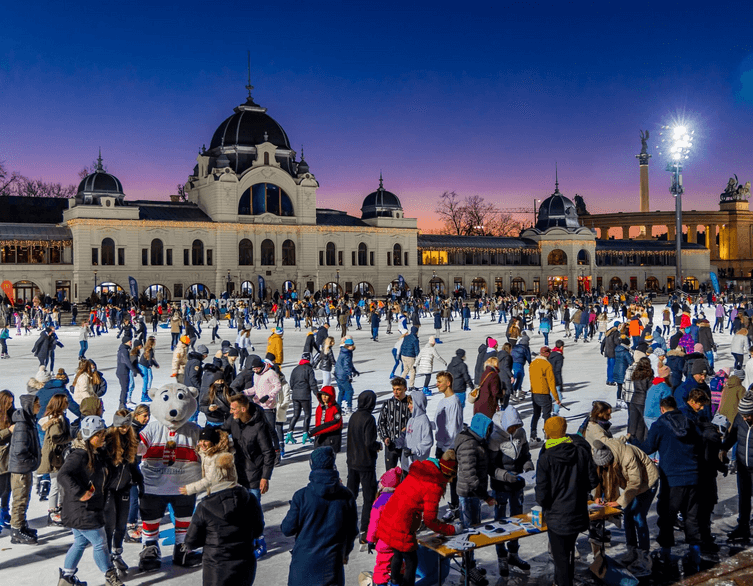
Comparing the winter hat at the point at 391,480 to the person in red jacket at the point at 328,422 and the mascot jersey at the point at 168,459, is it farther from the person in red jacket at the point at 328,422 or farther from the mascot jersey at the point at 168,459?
the person in red jacket at the point at 328,422

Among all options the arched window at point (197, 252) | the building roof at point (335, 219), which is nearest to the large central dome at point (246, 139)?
the building roof at point (335, 219)

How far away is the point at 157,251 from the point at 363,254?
56.5 feet

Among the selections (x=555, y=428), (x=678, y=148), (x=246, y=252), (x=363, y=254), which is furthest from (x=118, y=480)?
(x=363, y=254)

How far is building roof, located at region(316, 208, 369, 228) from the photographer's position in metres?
63.4

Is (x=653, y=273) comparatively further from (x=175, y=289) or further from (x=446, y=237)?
(x=175, y=289)

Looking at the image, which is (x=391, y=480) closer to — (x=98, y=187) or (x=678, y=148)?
(x=678, y=148)

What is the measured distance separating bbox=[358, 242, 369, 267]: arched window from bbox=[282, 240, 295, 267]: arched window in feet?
19.5

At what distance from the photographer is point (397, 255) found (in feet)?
217

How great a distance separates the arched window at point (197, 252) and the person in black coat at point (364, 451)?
52.0 metres

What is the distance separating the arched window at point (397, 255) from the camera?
216 ft

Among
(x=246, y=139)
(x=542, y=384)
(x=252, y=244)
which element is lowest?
(x=542, y=384)

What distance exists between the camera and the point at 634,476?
6.32 meters

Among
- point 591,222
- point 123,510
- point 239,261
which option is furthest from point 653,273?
point 123,510

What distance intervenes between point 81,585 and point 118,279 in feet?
167
